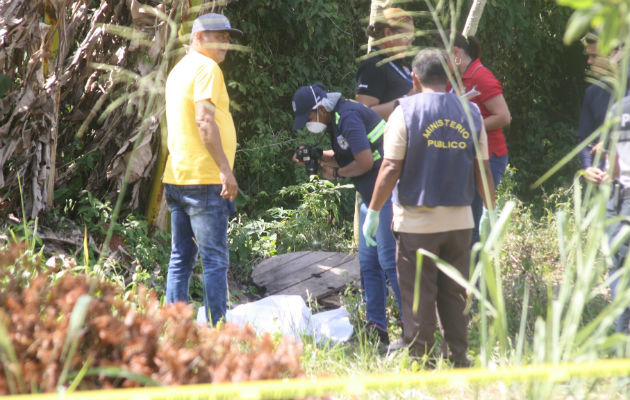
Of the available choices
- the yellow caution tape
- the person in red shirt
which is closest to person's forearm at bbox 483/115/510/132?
the person in red shirt

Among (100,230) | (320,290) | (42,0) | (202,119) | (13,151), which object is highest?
(42,0)

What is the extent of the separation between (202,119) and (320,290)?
6.66 ft

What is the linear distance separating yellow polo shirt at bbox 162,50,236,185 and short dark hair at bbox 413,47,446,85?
1.04 meters

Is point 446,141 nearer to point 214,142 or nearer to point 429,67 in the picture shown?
point 429,67

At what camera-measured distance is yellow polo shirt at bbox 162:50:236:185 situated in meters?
3.45

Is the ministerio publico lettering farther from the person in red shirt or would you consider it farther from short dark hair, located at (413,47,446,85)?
the person in red shirt

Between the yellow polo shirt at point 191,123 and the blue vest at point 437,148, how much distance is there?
3.32ft

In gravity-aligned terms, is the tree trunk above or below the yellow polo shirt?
above

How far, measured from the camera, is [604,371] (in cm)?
164

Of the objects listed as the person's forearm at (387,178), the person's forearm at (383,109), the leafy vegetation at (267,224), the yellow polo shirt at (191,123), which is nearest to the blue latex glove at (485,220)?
the leafy vegetation at (267,224)

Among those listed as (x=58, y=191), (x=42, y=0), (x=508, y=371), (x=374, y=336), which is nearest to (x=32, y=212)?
(x=58, y=191)

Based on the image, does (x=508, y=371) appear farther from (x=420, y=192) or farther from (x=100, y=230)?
(x=100, y=230)

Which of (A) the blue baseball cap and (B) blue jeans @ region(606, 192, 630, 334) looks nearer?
(B) blue jeans @ region(606, 192, 630, 334)

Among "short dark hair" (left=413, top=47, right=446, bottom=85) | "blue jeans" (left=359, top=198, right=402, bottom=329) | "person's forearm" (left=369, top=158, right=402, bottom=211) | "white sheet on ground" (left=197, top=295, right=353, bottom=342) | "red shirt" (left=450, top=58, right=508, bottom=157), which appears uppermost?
"short dark hair" (left=413, top=47, right=446, bottom=85)
